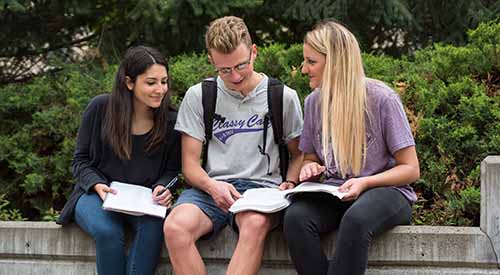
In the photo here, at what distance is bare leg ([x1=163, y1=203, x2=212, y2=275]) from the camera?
15.0 feet

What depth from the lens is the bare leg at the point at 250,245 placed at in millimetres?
4438

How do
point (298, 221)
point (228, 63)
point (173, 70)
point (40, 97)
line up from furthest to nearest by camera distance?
point (40, 97) → point (173, 70) → point (228, 63) → point (298, 221)

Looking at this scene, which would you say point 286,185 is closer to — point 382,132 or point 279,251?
point 279,251

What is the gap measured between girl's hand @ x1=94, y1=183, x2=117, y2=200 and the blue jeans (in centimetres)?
9

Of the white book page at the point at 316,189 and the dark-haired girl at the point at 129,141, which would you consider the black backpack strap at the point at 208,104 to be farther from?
the white book page at the point at 316,189

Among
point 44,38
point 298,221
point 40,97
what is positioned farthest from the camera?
point 44,38

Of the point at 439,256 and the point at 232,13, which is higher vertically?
the point at 232,13

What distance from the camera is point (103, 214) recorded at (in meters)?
4.83

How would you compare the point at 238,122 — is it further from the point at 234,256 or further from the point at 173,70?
the point at 173,70

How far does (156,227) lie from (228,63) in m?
0.93

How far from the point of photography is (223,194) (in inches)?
185

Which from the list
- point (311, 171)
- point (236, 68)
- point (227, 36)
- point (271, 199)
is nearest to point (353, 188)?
point (311, 171)

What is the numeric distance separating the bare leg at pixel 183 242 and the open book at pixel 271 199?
0.23m

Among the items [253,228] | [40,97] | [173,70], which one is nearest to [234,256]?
[253,228]
